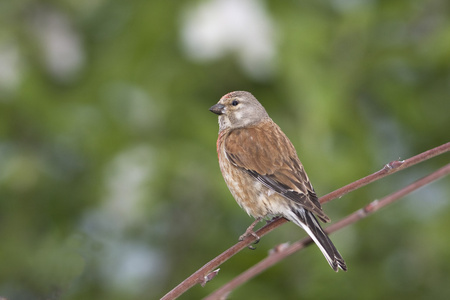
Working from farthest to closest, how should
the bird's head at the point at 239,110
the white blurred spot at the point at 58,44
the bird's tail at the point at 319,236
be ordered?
the white blurred spot at the point at 58,44
the bird's head at the point at 239,110
the bird's tail at the point at 319,236

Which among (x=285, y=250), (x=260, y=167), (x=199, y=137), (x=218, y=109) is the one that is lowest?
(x=285, y=250)

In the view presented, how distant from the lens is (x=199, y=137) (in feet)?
11.5

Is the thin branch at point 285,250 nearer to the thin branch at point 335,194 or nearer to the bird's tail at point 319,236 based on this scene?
the thin branch at point 335,194

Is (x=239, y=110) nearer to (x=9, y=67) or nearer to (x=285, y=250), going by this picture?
(x=285, y=250)

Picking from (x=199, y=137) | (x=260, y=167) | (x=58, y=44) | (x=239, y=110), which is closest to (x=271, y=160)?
(x=260, y=167)

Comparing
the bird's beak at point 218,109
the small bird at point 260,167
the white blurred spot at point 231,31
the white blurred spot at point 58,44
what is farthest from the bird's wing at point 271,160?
the white blurred spot at point 58,44

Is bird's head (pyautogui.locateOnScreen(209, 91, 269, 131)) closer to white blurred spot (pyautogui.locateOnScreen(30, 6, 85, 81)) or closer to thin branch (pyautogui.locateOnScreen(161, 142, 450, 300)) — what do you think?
thin branch (pyautogui.locateOnScreen(161, 142, 450, 300))

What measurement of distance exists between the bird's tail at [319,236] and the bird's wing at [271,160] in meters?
0.07

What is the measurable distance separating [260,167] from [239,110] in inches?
10.4

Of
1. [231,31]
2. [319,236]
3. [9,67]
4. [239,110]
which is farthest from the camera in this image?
[9,67]

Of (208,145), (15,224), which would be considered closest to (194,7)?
(208,145)

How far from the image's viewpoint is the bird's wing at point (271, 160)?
2619 mm

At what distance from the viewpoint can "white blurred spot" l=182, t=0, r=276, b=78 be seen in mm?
3416

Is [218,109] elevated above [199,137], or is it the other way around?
[199,137]
